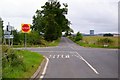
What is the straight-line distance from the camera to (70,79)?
17016 millimetres

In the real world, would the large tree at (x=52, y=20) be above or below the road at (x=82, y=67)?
above

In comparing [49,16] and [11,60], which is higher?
[49,16]

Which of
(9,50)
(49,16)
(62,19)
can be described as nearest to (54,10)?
(62,19)

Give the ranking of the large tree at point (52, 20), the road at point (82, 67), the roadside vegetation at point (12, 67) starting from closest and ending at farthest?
the roadside vegetation at point (12, 67) < the road at point (82, 67) < the large tree at point (52, 20)

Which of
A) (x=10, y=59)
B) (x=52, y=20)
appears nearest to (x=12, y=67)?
(x=10, y=59)

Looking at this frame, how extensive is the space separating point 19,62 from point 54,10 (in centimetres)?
10970

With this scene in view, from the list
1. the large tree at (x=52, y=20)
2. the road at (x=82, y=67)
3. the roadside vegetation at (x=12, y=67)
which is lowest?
the road at (x=82, y=67)

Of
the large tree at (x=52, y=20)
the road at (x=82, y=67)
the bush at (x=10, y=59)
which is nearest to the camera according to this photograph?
the bush at (x=10, y=59)

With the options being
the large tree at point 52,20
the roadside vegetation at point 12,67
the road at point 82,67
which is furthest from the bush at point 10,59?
the large tree at point 52,20

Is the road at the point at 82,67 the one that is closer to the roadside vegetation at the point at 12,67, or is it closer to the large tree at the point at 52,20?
the roadside vegetation at the point at 12,67

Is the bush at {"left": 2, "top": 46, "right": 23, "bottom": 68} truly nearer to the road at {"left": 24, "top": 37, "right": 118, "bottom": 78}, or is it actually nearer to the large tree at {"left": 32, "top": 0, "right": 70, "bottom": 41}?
the road at {"left": 24, "top": 37, "right": 118, "bottom": 78}

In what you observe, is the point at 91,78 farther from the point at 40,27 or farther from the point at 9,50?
the point at 40,27

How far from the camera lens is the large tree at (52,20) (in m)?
111

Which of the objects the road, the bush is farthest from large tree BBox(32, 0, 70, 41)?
the bush
